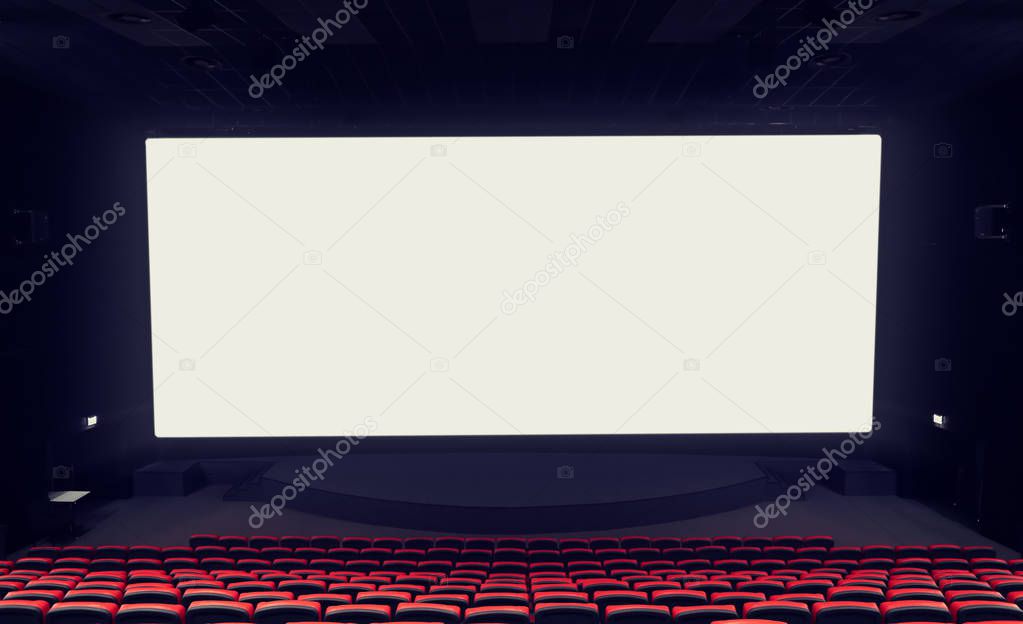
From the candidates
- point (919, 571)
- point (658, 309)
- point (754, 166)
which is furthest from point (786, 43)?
point (919, 571)

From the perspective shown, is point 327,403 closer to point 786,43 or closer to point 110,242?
point 110,242

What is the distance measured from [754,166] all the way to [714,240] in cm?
128

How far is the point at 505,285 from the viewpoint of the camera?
384 inches

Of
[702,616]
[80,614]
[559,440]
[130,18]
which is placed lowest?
[559,440]

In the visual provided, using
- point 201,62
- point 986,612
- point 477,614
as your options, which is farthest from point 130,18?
point 986,612

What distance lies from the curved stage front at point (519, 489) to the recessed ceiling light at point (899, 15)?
671 cm

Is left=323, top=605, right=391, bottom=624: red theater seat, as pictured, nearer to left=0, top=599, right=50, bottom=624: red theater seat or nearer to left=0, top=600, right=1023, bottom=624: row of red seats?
left=0, top=600, right=1023, bottom=624: row of red seats

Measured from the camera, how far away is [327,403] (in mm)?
9812

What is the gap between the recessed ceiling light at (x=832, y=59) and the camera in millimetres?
8219

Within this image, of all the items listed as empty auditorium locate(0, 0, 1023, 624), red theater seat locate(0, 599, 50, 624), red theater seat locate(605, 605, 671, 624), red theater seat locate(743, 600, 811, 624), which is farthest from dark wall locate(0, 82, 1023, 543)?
red theater seat locate(743, 600, 811, 624)

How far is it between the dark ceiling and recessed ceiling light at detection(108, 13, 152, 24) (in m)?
0.02

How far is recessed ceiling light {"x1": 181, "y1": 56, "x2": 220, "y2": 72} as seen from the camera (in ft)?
26.8

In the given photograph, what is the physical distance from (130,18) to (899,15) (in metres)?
8.67

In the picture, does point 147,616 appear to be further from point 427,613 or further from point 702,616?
point 702,616
